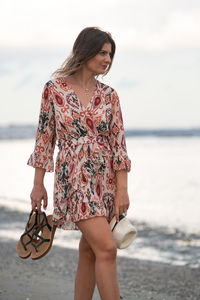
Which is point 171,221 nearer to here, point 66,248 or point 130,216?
point 130,216

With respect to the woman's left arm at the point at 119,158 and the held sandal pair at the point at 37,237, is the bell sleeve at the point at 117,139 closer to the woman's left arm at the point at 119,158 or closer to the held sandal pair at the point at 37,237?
the woman's left arm at the point at 119,158

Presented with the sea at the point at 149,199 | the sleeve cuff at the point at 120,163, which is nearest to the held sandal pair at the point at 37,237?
the sleeve cuff at the point at 120,163

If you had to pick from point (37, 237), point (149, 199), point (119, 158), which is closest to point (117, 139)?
point (119, 158)

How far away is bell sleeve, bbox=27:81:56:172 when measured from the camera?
3.66 m

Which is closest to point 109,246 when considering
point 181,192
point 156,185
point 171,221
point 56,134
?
point 56,134

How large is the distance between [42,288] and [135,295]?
2.88ft

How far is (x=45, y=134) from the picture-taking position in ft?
12.2

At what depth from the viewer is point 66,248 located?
8.22m

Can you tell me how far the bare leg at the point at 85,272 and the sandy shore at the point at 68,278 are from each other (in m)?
1.21

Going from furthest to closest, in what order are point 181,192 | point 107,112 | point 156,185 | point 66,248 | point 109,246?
point 156,185 → point 181,192 → point 66,248 → point 107,112 → point 109,246

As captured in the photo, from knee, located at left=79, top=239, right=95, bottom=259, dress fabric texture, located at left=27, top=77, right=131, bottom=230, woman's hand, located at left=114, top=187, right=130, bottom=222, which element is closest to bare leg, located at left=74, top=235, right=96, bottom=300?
knee, located at left=79, top=239, right=95, bottom=259

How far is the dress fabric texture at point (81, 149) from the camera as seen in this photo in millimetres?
3564

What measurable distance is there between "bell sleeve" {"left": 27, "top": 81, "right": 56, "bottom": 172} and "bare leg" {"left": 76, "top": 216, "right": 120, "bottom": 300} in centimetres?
50

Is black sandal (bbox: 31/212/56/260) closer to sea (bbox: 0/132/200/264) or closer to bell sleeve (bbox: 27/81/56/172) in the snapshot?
bell sleeve (bbox: 27/81/56/172)
